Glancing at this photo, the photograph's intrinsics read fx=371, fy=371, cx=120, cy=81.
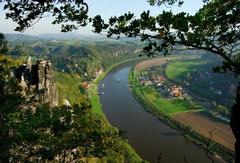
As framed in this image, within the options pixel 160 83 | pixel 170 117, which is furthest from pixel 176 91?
pixel 170 117

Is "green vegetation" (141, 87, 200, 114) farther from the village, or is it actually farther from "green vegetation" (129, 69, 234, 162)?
the village

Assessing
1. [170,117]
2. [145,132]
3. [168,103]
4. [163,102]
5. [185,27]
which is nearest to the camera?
[185,27]

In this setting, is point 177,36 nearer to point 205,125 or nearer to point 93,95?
point 205,125

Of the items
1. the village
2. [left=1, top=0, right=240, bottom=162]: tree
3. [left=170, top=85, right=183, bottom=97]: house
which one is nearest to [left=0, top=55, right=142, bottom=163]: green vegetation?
[left=1, top=0, right=240, bottom=162]: tree

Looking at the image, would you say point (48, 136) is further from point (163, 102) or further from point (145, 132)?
point (163, 102)

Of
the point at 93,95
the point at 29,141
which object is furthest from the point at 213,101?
the point at 29,141
